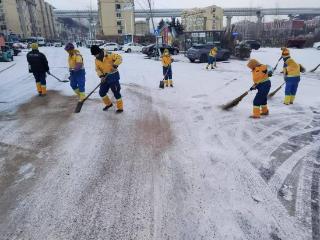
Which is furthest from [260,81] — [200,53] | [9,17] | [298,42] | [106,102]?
[9,17]

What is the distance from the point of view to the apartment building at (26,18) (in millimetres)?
72312

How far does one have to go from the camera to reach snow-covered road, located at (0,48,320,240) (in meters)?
2.96

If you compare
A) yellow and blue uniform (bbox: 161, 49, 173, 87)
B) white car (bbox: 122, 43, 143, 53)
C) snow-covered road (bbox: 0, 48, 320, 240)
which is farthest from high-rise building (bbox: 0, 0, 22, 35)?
snow-covered road (bbox: 0, 48, 320, 240)

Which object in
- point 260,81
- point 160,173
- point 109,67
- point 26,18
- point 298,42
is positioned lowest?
point 298,42

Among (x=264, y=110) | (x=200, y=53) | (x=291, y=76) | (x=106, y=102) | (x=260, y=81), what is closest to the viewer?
(x=260, y=81)

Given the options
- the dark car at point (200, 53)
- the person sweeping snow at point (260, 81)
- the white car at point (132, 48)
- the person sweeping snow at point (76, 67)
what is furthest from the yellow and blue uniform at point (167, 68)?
the white car at point (132, 48)

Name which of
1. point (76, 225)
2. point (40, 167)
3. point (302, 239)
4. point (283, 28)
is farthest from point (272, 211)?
point (283, 28)

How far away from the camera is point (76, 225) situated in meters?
2.99

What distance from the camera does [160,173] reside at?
4012mm

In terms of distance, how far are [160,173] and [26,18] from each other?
299 feet

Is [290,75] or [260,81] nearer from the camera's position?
[260,81]

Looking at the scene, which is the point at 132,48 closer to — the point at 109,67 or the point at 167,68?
the point at 167,68

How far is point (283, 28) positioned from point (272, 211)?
5814cm

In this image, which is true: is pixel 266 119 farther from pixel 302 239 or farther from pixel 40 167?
pixel 40 167
